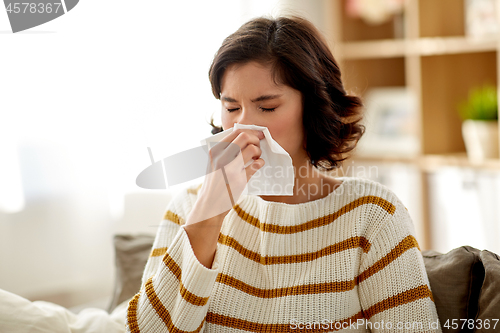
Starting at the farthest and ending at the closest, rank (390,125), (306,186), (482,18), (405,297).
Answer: (390,125) → (482,18) → (306,186) → (405,297)

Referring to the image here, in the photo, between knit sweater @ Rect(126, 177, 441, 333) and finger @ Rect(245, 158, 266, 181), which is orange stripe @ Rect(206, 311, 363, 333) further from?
finger @ Rect(245, 158, 266, 181)

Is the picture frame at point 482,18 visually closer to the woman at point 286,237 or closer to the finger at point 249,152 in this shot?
the woman at point 286,237

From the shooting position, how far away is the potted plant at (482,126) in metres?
2.43

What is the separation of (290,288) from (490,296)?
424mm

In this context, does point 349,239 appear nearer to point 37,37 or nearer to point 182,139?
point 182,139

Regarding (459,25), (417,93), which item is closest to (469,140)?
(417,93)

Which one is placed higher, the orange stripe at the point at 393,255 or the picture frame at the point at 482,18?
the picture frame at the point at 482,18

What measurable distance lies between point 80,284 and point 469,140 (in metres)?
1.88

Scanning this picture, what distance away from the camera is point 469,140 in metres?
2.54

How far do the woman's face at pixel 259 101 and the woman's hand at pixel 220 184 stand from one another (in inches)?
1.7

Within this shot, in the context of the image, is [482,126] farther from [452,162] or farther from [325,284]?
[325,284]

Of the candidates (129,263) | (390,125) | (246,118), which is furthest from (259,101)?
(390,125)

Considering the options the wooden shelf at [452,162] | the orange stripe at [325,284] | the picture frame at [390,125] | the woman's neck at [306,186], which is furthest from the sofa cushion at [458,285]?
the picture frame at [390,125]

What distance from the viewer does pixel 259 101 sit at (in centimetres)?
118
